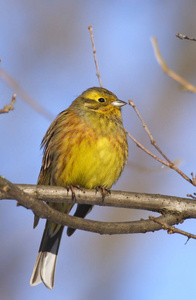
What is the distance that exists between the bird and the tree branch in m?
0.16

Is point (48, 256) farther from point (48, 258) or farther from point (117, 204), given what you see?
point (117, 204)

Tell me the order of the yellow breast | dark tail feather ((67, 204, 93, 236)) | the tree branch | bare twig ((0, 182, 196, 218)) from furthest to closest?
dark tail feather ((67, 204, 93, 236)) < the yellow breast < bare twig ((0, 182, 196, 218)) < the tree branch

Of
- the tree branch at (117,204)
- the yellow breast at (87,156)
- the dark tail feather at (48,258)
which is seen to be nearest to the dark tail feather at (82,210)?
the dark tail feather at (48,258)

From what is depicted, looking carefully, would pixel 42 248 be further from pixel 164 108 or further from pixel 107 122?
pixel 164 108

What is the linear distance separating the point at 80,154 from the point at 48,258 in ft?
3.98

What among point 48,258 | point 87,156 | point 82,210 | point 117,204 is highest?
point 87,156

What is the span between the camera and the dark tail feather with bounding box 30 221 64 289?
533 centimetres

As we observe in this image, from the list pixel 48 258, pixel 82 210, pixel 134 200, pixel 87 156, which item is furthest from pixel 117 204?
pixel 48 258

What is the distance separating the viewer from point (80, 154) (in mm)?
5094

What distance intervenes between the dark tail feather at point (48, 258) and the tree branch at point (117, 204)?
3.53 feet

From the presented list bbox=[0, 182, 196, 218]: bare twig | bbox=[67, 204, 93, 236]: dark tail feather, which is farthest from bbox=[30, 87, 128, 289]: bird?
bbox=[0, 182, 196, 218]: bare twig

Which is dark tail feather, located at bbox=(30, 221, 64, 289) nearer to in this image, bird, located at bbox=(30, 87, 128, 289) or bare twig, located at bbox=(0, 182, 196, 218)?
bird, located at bbox=(30, 87, 128, 289)

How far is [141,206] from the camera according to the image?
4.51 metres

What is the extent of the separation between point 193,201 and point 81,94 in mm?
2309
